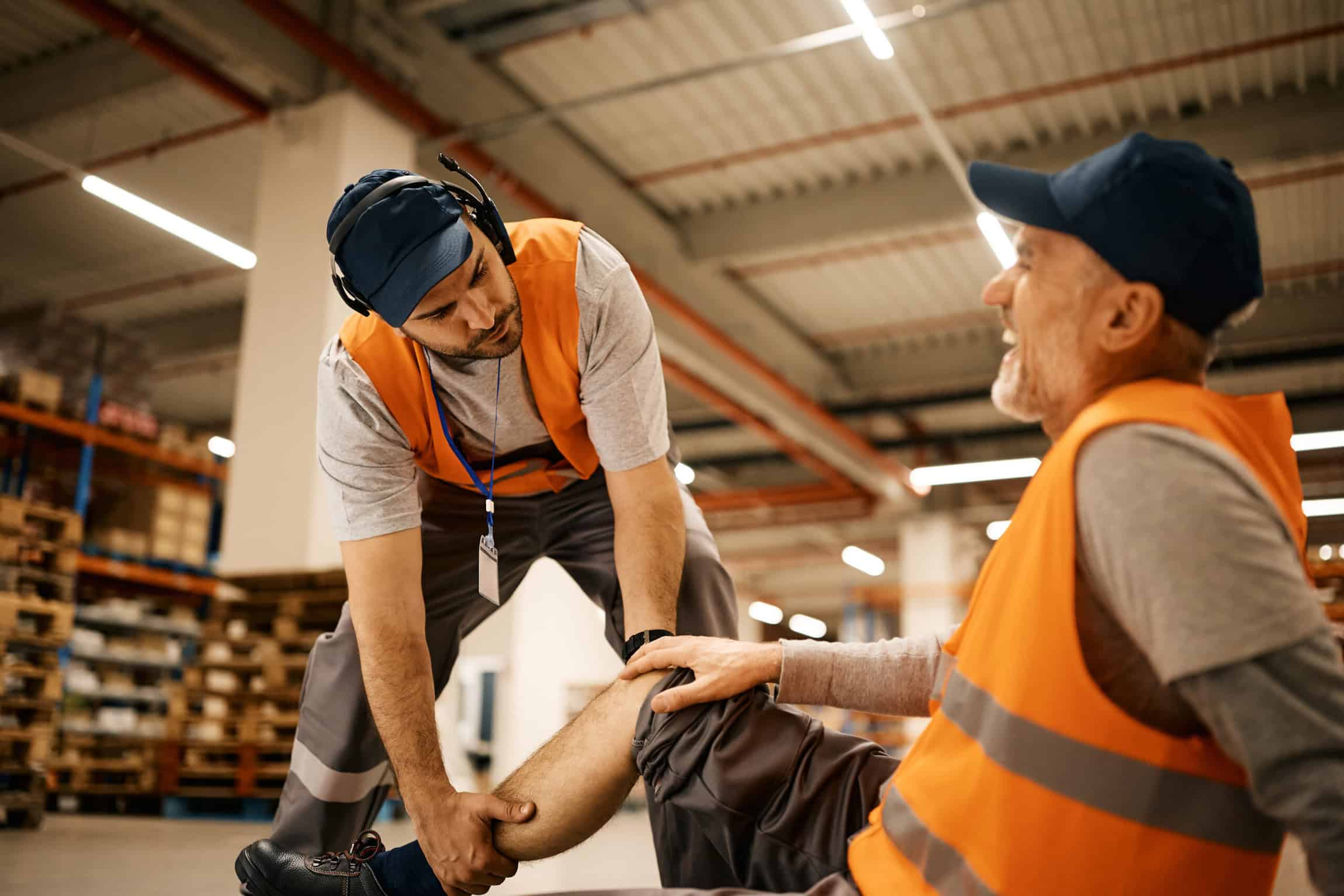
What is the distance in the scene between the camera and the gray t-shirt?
7.62 ft

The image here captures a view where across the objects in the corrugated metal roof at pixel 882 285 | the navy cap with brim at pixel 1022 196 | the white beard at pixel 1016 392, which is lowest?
the white beard at pixel 1016 392

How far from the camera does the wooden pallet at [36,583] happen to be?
6.59 metres

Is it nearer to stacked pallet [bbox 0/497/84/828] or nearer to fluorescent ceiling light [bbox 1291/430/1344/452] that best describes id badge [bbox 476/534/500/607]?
stacked pallet [bbox 0/497/84/828]

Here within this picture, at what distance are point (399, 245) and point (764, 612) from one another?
24134mm

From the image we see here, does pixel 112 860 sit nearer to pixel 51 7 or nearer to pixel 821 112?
pixel 51 7

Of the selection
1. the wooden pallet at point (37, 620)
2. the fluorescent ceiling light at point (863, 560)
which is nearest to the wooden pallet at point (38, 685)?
the wooden pallet at point (37, 620)

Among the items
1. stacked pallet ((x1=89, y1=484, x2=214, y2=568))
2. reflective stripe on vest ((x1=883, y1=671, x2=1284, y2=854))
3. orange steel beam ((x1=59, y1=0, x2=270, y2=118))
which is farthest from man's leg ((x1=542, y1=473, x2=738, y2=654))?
stacked pallet ((x1=89, y1=484, x2=214, y2=568))

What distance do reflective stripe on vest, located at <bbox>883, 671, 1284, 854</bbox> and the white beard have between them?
0.42 metres

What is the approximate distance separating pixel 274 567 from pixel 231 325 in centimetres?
657

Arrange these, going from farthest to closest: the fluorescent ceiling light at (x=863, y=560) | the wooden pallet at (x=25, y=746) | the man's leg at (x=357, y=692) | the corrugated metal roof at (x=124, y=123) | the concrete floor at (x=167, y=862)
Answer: the fluorescent ceiling light at (x=863, y=560) → the corrugated metal roof at (x=124, y=123) → the wooden pallet at (x=25, y=746) → the concrete floor at (x=167, y=862) → the man's leg at (x=357, y=692)

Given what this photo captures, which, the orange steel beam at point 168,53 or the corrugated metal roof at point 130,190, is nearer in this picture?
the orange steel beam at point 168,53

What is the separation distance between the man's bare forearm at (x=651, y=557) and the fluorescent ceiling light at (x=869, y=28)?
479cm

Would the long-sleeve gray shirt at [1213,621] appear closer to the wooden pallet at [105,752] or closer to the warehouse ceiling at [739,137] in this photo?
the warehouse ceiling at [739,137]

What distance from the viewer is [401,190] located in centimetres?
208
